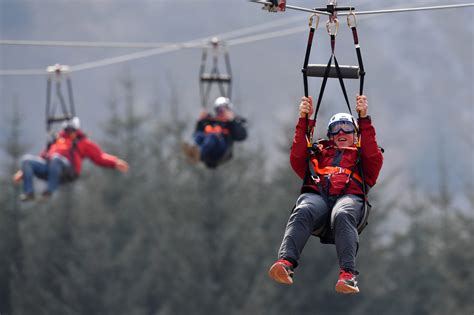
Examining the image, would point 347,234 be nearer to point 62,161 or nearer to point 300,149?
point 300,149

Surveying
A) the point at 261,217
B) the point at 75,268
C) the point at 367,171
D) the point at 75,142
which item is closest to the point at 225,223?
the point at 261,217

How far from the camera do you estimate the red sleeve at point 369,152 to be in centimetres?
1277

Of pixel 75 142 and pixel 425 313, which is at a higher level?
pixel 75 142

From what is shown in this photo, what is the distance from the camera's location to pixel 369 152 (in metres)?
13.0

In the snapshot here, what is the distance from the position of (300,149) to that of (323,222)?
0.66m

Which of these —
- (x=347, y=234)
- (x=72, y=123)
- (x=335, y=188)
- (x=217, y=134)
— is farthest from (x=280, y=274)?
(x=72, y=123)

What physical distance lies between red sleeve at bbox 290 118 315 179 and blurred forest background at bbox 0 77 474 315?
2773cm

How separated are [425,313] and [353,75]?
3150 cm

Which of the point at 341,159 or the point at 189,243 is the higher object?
the point at 341,159

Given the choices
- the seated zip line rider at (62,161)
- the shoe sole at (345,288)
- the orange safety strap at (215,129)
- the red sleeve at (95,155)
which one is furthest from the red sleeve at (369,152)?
the red sleeve at (95,155)

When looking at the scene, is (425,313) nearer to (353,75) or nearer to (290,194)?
(290,194)

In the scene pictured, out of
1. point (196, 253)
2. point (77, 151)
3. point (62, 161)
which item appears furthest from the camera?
point (196, 253)

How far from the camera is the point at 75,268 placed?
42.0m

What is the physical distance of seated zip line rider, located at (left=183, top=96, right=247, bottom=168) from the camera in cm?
2016
